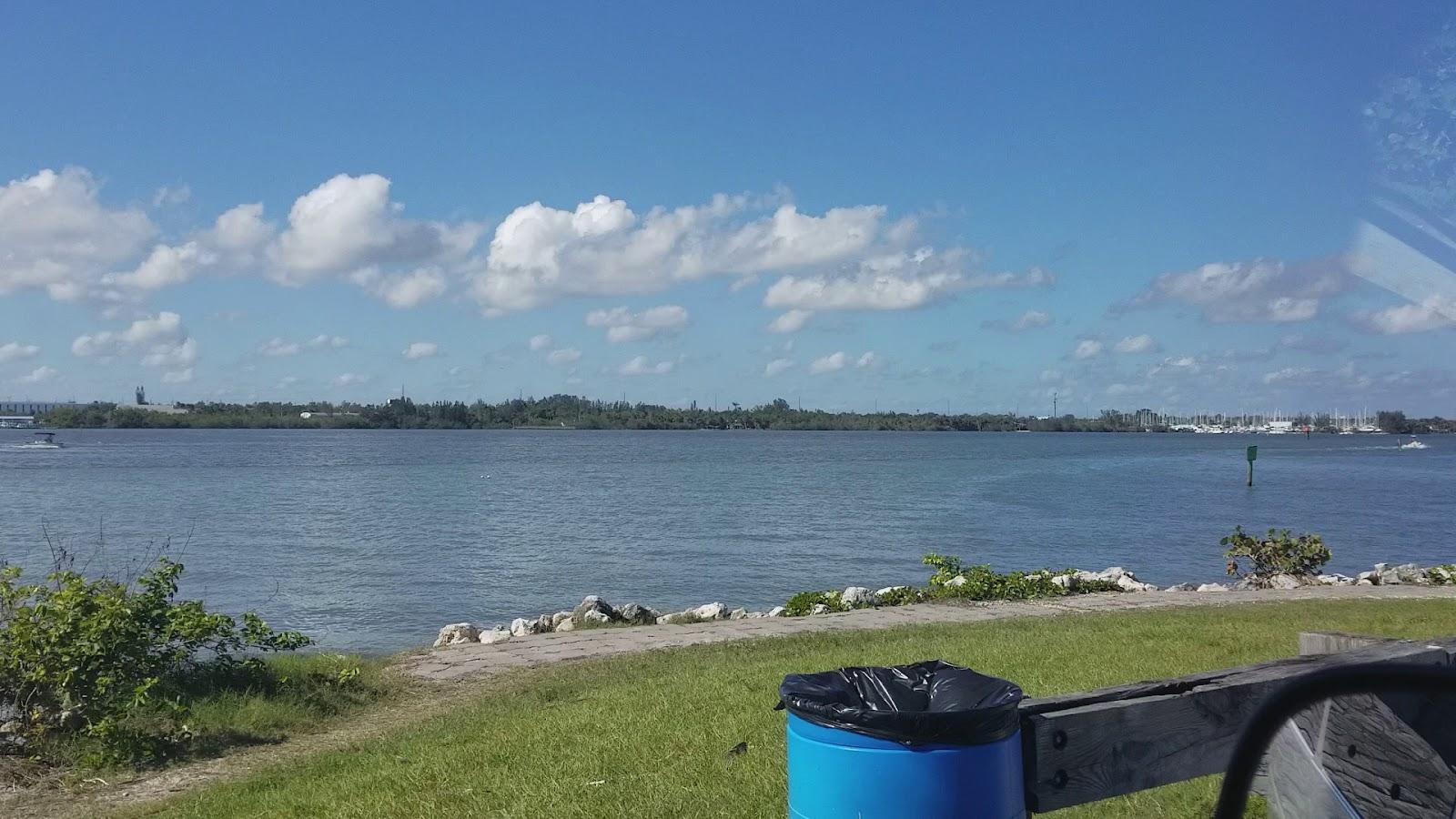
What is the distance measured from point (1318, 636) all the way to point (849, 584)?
2029 centimetres

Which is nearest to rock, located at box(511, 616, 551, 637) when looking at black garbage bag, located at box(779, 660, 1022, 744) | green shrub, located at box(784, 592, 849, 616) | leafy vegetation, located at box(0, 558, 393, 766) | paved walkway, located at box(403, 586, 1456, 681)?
paved walkway, located at box(403, 586, 1456, 681)

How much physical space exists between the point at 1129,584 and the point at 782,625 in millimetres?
8662

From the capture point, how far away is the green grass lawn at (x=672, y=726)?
5.96 m

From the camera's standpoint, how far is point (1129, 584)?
20.4 m

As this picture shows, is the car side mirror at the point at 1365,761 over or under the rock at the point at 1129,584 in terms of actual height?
over

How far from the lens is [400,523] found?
41969 millimetres

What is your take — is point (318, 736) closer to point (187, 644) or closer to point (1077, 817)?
point (187, 644)

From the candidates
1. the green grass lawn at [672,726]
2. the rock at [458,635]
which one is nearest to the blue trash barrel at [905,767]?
the green grass lawn at [672,726]

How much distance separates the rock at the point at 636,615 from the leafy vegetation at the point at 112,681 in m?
7.26

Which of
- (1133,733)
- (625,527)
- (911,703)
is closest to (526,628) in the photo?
(911,703)

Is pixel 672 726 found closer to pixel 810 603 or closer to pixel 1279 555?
pixel 810 603

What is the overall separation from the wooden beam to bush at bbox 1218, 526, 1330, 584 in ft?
62.0

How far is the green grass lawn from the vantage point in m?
5.96

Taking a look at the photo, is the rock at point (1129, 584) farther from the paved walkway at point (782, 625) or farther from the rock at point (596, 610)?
the rock at point (596, 610)
